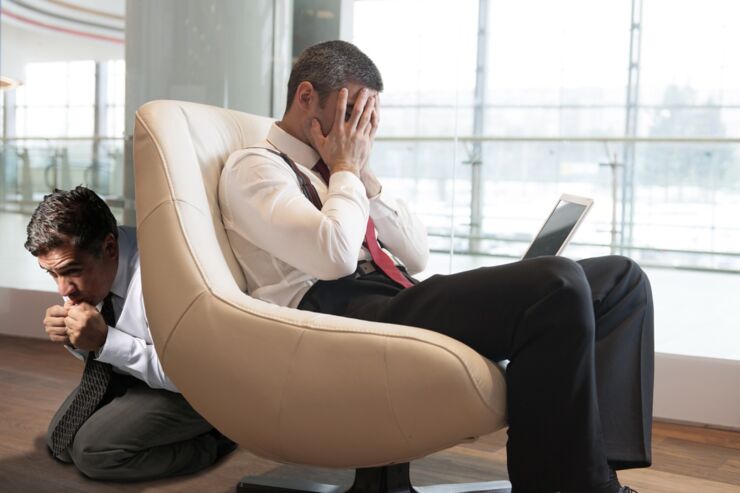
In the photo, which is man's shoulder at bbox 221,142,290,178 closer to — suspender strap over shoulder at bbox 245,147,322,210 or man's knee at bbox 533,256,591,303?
suspender strap over shoulder at bbox 245,147,322,210

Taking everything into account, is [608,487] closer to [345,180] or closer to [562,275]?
[562,275]

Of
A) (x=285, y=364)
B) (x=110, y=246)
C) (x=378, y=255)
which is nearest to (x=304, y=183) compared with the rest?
(x=378, y=255)

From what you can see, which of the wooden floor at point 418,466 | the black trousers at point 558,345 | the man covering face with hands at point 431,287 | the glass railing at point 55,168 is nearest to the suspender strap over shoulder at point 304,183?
the man covering face with hands at point 431,287

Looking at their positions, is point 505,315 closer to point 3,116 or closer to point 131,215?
point 131,215

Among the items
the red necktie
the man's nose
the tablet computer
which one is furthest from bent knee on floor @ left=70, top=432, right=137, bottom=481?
the tablet computer

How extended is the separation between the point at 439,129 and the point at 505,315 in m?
2.16

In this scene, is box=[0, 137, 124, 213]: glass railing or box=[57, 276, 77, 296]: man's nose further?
box=[0, 137, 124, 213]: glass railing

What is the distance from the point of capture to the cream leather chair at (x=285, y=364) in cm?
151

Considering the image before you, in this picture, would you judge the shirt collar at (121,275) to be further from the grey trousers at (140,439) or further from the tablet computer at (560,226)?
the tablet computer at (560,226)

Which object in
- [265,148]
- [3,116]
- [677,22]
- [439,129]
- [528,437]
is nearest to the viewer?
[528,437]

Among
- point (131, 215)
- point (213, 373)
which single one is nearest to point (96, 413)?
point (213, 373)

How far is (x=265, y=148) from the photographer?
6.31ft

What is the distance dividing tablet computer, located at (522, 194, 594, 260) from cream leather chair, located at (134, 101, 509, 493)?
0.59m

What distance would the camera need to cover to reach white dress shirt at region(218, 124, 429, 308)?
5.71 feet
